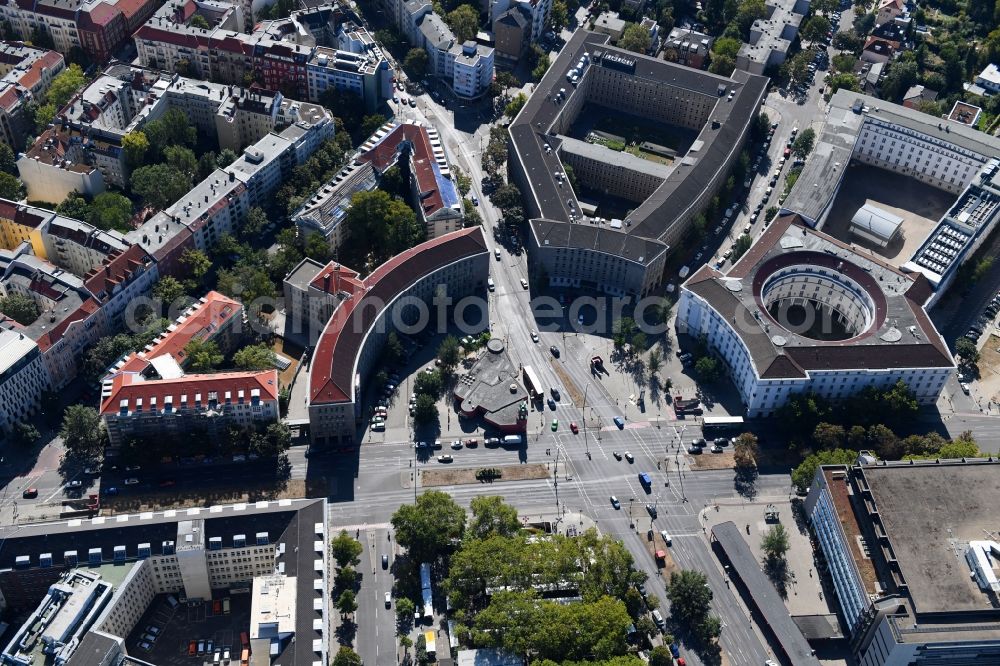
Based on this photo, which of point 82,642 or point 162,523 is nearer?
point 82,642

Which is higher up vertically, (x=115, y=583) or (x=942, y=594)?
(x=942, y=594)

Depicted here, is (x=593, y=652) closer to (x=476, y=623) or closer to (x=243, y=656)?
(x=476, y=623)

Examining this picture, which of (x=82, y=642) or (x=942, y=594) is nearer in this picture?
(x=82, y=642)

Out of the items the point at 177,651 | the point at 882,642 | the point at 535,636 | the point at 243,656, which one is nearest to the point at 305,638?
the point at 243,656

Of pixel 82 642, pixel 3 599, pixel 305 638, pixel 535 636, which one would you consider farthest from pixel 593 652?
pixel 3 599

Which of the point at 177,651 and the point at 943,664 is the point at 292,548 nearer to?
the point at 177,651

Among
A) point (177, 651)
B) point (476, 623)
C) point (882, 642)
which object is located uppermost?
point (882, 642)
